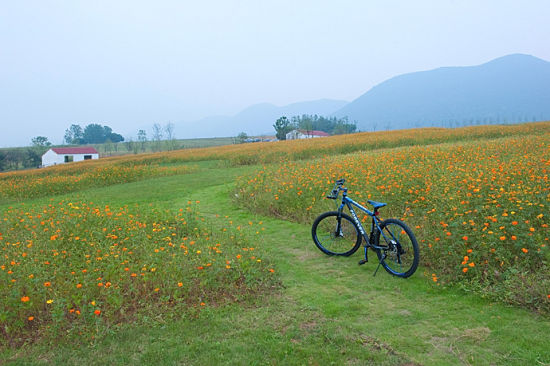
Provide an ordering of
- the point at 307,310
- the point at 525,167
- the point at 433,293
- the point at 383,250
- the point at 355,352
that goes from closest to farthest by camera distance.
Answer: the point at 355,352 → the point at 307,310 → the point at 433,293 → the point at 383,250 → the point at 525,167

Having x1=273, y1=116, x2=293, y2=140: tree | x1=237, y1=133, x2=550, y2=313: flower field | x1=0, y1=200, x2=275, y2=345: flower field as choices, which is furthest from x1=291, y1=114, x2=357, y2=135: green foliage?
x1=0, y1=200, x2=275, y2=345: flower field

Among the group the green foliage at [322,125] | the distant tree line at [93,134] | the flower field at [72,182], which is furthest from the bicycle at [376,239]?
the distant tree line at [93,134]

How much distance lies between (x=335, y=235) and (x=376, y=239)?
100 cm

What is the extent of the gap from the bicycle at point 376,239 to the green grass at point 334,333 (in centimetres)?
31

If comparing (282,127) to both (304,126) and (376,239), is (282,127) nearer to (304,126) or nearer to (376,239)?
(304,126)

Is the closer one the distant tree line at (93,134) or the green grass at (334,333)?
the green grass at (334,333)

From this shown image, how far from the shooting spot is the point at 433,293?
16.7 feet

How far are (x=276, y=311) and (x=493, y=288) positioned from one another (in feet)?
9.23

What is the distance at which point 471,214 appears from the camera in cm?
606

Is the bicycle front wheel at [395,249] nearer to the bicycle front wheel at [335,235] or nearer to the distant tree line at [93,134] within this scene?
the bicycle front wheel at [335,235]

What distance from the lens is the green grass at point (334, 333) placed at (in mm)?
3740

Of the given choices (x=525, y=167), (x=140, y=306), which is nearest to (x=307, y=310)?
(x=140, y=306)

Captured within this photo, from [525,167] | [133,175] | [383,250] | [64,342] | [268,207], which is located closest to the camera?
[64,342]

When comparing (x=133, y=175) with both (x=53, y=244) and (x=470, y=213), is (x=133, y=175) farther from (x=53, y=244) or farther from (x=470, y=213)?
(x=470, y=213)
